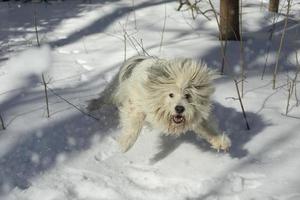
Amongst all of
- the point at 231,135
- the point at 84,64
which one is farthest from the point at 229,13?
the point at 231,135

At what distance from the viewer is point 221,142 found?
12.5 ft

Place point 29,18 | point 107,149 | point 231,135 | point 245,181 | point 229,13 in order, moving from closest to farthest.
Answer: point 245,181 → point 107,149 → point 231,135 → point 229,13 → point 29,18

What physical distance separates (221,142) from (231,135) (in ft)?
1.63

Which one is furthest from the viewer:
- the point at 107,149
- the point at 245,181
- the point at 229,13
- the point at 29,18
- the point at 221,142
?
the point at 29,18

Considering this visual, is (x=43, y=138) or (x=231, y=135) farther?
(x=231, y=135)

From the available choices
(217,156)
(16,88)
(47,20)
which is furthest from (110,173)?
(47,20)

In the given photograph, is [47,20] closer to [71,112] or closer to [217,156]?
[71,112]

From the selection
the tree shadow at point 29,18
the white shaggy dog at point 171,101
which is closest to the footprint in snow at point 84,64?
the tree shadow at point 29,18

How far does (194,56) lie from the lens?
6.04m

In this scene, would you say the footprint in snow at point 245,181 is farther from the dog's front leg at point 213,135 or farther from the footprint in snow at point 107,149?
the footprint in snow at point 107,149

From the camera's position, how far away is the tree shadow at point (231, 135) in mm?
4008

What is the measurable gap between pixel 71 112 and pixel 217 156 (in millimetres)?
1511

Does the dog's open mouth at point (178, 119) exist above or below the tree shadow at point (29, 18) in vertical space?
above

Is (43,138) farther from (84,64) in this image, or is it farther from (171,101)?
(84,64)
